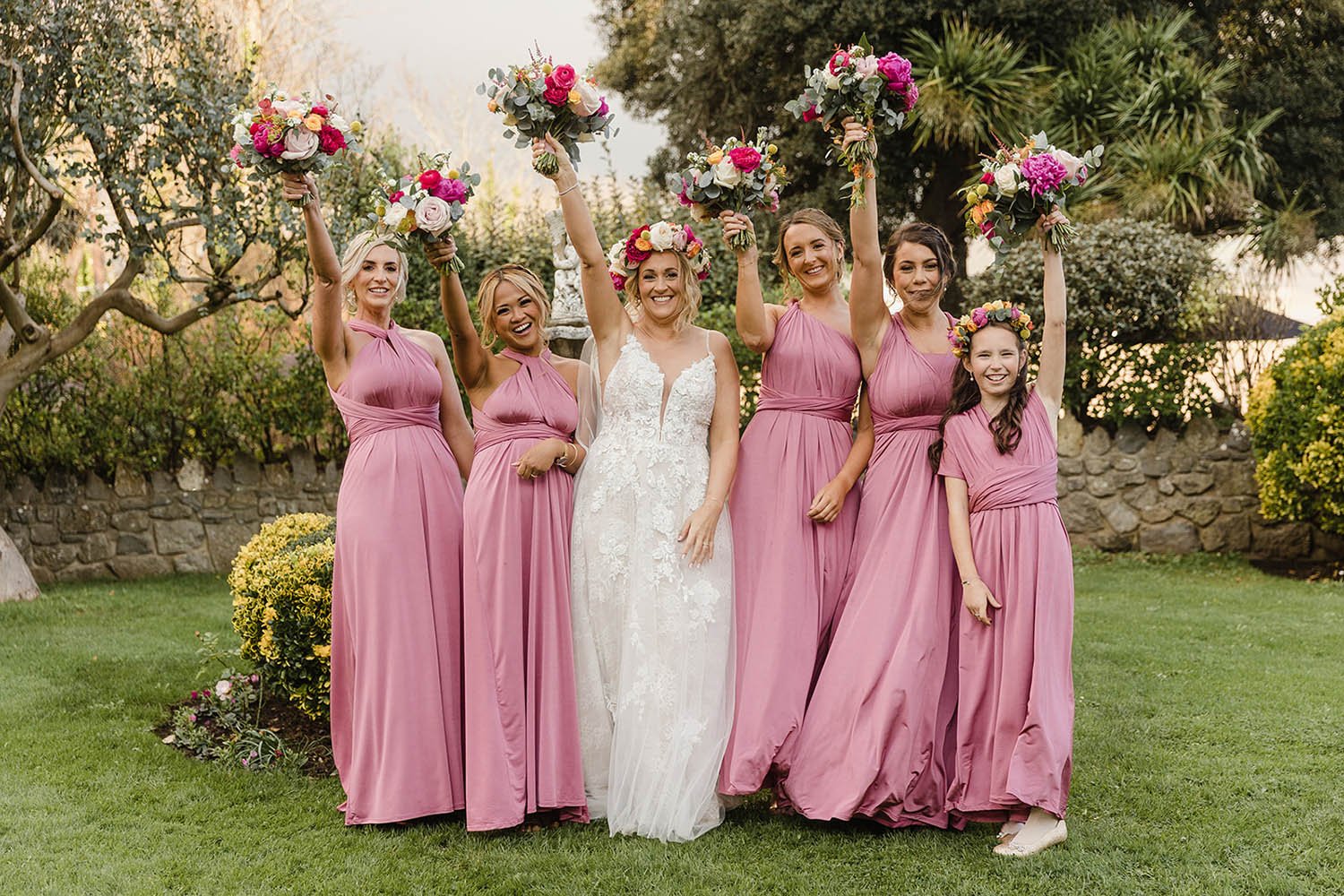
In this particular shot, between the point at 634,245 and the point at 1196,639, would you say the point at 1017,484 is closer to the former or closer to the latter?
the point at 634,245

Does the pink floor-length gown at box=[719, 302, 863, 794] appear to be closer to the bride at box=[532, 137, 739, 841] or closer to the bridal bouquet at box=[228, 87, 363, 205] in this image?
the bride at box=[532, 137, 739, 841]

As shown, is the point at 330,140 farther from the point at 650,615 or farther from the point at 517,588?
the point at 650,615

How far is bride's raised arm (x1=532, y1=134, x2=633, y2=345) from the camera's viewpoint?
170 inches

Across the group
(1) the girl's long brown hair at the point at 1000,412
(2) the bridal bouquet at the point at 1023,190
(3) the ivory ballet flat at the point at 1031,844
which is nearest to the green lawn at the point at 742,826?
(3) the ivory ballet flat at the point at 1031,844

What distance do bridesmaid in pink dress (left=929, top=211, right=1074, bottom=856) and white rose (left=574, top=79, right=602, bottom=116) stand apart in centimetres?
164

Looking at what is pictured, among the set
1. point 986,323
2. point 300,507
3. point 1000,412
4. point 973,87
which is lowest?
point 300,507

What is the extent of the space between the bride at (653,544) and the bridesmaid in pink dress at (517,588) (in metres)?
0.13

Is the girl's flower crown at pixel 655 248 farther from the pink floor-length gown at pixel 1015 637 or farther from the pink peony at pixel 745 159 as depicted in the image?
the pink floor-length gown at pixel 1015 637

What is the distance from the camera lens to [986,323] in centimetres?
430

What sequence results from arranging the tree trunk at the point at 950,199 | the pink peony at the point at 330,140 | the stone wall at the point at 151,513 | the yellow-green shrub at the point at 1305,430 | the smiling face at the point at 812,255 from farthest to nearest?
the tree trunk at the point at 950,199
the stone wall at the point at 151,513
the yellow-green shrub at the point at 1305,430
the smiling face at the point at 812,255
the pink peony at the point at 330,140

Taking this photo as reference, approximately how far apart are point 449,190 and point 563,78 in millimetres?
643

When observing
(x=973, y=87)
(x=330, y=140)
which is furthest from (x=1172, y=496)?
(x=330, y=140)

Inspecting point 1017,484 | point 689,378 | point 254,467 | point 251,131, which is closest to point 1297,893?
point 1017,484

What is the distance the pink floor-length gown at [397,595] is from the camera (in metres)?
4.36
